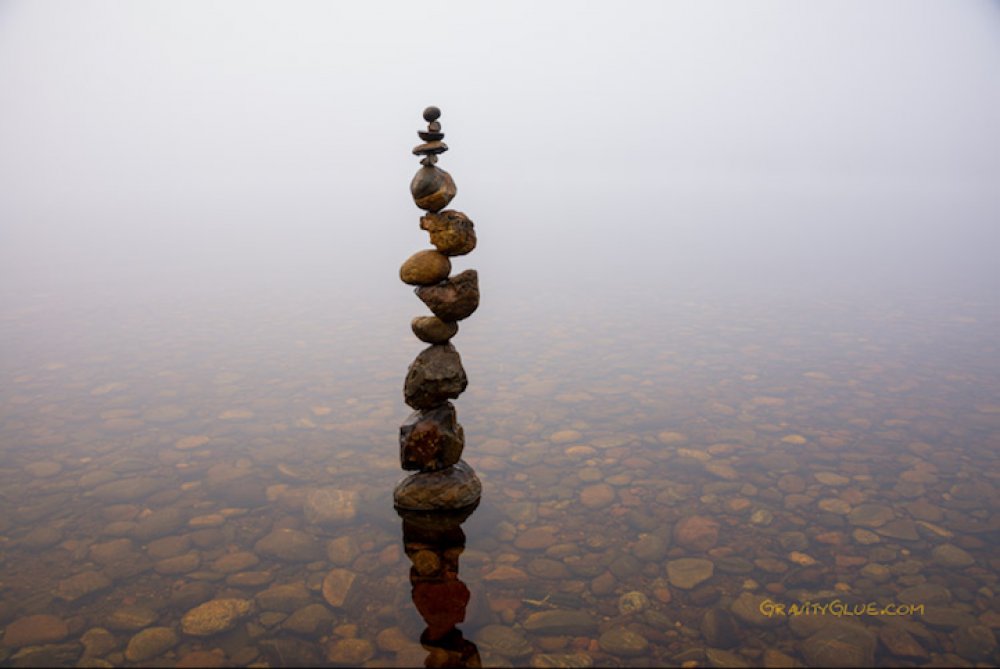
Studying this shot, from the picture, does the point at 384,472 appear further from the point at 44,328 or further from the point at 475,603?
the point at 44,328

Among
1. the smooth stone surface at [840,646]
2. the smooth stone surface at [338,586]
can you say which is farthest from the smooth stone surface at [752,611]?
the smooth stone surface at [338,586]

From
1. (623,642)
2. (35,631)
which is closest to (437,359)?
(623,642)

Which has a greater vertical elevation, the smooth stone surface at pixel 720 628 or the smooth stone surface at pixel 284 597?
the smooth stone surface at pixel 284 597


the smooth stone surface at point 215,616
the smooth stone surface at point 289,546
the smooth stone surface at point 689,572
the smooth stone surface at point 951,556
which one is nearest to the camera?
the smooth stone surface at point 215,616

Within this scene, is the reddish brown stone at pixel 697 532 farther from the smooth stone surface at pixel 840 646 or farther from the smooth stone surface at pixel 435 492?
the smooth stone surface at pixel 435 492

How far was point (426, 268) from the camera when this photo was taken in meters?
8.27

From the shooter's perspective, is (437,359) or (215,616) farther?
(437,359)

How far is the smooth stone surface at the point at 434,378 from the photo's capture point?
27.7 feet

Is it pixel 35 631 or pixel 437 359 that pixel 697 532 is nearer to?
pixel 437 359

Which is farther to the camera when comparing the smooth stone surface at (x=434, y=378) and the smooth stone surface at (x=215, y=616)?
the smooth stone surface at (x=434, y=378)

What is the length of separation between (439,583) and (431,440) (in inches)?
69.2

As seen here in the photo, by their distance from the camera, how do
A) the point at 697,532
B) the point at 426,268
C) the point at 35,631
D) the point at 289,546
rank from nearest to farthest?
1. the point at 35,631
2. the point at 289,546
3. the point at 697,532
4. the point at 426,268

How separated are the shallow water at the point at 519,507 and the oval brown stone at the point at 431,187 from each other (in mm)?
3711

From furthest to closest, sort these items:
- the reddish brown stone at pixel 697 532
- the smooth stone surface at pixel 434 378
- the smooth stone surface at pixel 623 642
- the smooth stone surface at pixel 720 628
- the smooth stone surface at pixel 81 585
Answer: the smooth stone surface at pixel 434 378 < the reddish brown stone at pixel 697 532 < the smooth stone surface at pixel 81 585 < the smooth stone surface at pixel 720 628 < the smooth stone surface at pixel 623 642
